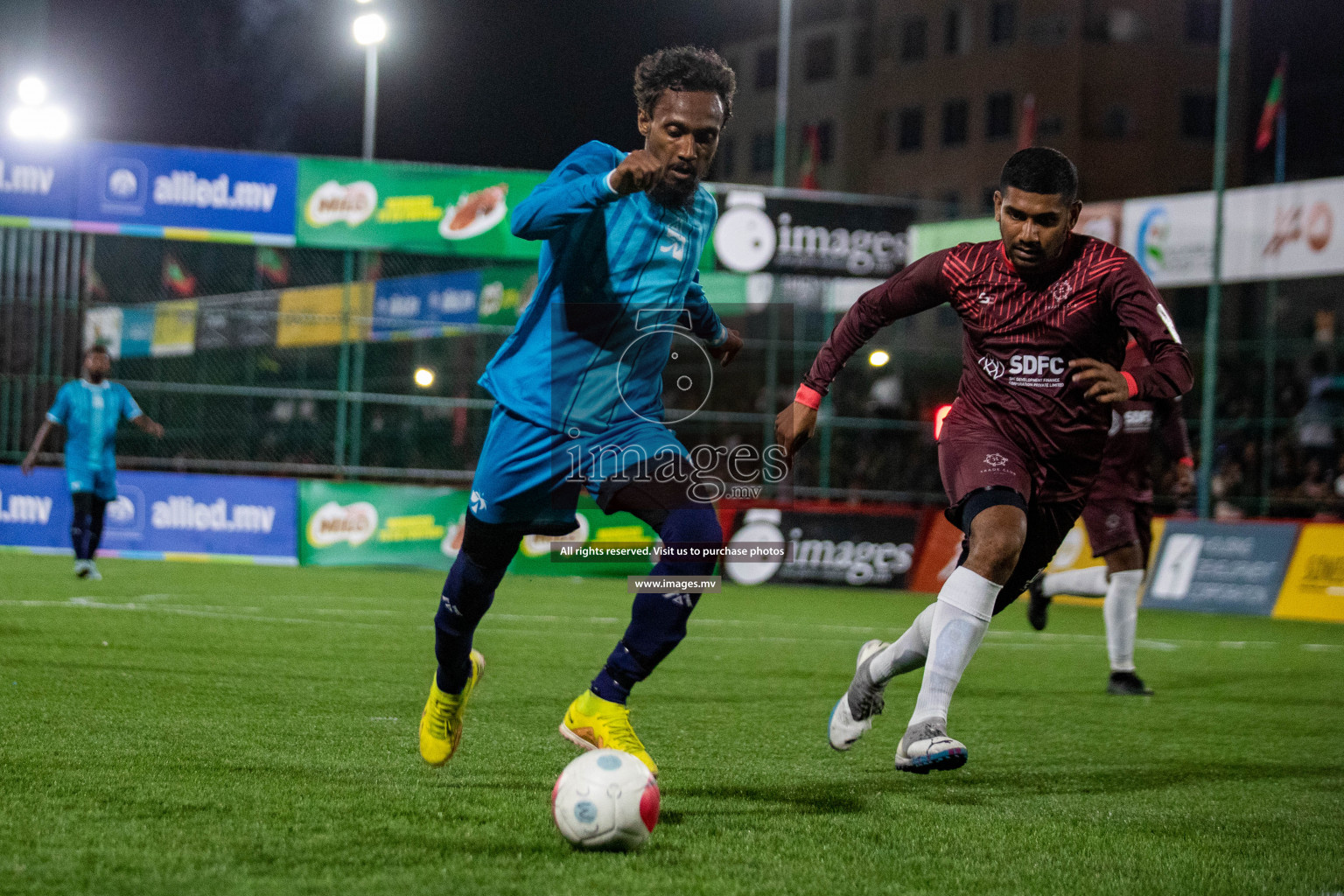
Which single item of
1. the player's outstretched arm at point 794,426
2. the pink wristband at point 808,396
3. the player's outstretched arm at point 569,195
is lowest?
the player's outstretched arm at point 794,426

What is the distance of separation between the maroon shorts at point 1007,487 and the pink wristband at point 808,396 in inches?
19.5

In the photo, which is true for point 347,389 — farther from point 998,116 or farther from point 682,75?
point 998,116

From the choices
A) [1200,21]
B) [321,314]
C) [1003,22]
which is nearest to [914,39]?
[1003,22]

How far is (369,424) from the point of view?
61.3 feet

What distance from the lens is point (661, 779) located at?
4.87 meters

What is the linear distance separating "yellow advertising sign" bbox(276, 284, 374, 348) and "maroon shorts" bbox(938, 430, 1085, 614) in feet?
47.2

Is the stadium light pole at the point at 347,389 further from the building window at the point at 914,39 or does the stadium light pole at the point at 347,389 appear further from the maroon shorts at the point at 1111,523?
the building window at the point at 914,39

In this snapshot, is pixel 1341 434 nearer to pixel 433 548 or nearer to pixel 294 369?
pixel 433 548

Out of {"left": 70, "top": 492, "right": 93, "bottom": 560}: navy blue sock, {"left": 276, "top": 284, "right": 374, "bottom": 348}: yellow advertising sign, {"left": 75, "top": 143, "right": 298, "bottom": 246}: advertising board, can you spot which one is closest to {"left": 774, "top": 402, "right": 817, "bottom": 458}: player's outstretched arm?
{"left": 70, "top": 492, "right": 93, "bottom": 560}: navy blue sock

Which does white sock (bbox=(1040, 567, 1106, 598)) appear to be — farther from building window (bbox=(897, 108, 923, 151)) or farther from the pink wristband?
building window (bbox=(897, 108, 923, 151))

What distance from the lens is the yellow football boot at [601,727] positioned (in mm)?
4324

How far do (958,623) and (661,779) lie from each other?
1151 mm

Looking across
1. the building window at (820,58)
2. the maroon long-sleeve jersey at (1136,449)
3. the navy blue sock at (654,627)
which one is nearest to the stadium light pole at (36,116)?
the maroon long-sleeve jersey at (1136,449)

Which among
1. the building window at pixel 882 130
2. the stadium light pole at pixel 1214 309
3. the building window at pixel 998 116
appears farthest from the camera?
the building window at pixel 882 130
